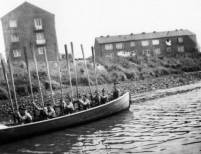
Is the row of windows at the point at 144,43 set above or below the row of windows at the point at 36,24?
below

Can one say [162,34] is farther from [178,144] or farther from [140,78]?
[178,144]

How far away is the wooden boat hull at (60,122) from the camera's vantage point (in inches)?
611

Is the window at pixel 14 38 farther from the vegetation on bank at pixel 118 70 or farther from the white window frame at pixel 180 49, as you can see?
the white window frame at pixel 180 49

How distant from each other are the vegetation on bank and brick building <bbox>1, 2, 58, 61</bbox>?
4.64 metres

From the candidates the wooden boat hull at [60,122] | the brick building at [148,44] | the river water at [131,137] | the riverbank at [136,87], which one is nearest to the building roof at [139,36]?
the brick building at [148,44]

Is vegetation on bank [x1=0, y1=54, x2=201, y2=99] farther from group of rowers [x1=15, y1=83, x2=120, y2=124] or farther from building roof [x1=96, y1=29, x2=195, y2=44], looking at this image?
group of rowers [x1=15, y1=83, x2=120, y2=124]

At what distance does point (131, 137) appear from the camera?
45.4ft

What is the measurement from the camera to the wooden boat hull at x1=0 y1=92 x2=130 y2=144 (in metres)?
15.5

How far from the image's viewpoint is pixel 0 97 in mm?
29125

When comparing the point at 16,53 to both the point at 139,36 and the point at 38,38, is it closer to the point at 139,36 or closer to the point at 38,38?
the point at 38,38

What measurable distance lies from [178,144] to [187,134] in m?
1.62

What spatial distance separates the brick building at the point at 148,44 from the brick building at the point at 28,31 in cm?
2095

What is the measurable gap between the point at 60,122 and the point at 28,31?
1243 inches

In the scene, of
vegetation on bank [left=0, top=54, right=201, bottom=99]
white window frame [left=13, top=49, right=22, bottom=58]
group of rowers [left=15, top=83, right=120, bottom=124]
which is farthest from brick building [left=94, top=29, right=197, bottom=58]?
group of rowers [left=15, top=83, right=120, bottom=124]
